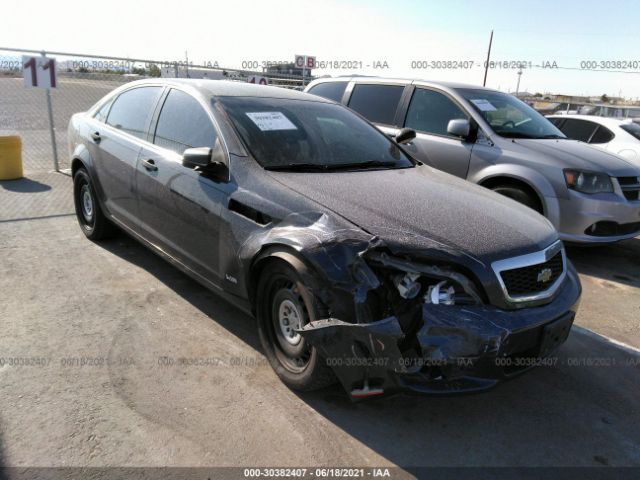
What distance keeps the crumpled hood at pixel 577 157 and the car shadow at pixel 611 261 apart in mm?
1033

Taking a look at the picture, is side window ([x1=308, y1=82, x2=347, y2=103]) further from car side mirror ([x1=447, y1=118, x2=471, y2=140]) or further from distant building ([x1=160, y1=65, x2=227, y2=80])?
distant building ([x1=160, y1=65, x2=227, y2=80])

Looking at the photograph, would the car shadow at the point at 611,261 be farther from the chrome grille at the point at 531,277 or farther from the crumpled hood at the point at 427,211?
the chrome grille at the point at 531,277

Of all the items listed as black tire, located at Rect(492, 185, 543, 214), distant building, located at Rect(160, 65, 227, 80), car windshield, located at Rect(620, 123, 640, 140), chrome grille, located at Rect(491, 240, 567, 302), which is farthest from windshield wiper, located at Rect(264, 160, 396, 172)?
distant building, located at Rect(160, 65, 227, 80)

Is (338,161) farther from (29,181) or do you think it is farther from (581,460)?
(29,181)

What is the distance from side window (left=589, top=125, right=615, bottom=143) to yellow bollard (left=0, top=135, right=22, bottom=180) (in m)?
9.46

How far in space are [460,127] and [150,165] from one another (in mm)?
3453

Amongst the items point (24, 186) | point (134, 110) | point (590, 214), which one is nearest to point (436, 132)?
point (590, 214)

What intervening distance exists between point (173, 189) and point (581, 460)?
3.10 metres

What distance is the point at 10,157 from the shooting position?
784 cm

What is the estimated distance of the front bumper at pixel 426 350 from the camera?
94.7 inches

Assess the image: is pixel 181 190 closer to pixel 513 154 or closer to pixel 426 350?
pixel 426 350

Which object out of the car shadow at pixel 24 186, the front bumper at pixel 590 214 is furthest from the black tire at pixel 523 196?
the car shadow at pixel 24 186

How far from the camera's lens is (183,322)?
12.5ft

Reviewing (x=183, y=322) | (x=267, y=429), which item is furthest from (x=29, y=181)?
(x=267, y=429)
